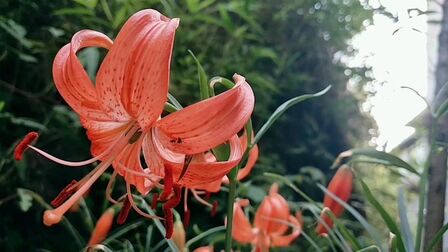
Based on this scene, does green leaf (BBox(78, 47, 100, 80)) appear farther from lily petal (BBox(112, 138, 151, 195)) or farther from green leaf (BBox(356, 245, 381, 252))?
green leaf (BBox(356, 245, 381, 252))

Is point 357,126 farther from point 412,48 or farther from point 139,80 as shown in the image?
point 139,80

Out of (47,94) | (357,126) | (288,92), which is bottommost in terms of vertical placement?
(357,126)

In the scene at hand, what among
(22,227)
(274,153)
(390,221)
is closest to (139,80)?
(390,221)

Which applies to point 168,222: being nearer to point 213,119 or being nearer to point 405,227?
point 213,119

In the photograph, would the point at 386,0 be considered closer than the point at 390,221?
No

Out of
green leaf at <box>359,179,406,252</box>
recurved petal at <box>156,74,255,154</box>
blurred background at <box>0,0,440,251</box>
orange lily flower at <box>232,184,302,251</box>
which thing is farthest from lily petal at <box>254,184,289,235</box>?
recurved petal at <box>156,74,255,154</box>

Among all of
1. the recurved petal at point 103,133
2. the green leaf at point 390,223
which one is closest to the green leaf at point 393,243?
the green leaf at point 390,223

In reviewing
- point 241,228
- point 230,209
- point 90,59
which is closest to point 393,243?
point 230,209
